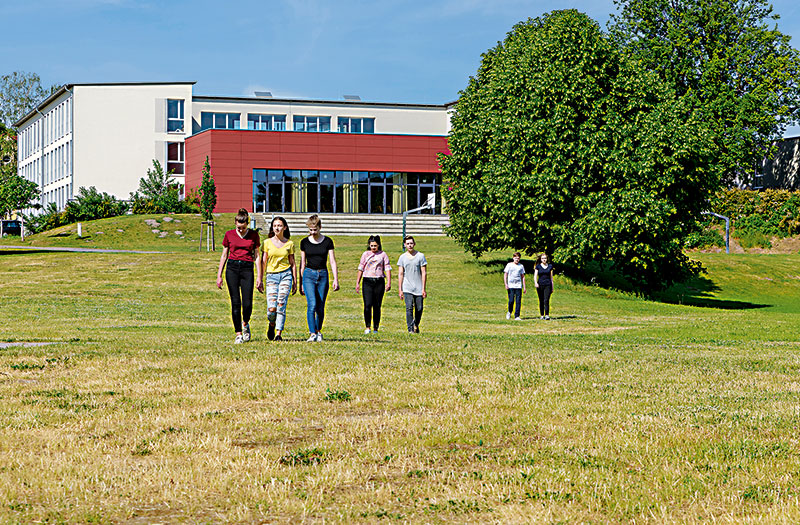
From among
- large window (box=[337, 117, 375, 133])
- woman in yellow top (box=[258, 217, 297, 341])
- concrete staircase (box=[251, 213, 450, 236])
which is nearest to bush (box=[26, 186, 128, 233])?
concrete staircase (box=[251, 213, 450, 236])

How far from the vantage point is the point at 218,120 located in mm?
79625

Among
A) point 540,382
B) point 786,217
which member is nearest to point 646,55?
point 786,217

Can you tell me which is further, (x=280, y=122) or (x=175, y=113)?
(x=280, y=122)

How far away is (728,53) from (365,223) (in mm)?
26578

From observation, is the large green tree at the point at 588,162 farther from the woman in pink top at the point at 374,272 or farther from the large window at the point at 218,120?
the large window at the point at 218,120

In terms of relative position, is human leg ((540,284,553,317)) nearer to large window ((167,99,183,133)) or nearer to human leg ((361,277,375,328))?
human leg ((361,277,375,328))

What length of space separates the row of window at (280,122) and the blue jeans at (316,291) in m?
66.6

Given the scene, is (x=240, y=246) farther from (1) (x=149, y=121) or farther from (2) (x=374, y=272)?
(1) (x=149, y=121)

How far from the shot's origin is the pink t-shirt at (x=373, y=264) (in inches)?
647

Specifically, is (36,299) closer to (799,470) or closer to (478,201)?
(478,201)

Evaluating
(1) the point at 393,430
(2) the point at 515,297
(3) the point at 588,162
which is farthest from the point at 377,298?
(3) the point at 588,162

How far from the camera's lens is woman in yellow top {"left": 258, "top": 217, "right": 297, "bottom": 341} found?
13250 mm

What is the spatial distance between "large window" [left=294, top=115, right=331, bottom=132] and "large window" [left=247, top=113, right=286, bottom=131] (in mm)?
1236

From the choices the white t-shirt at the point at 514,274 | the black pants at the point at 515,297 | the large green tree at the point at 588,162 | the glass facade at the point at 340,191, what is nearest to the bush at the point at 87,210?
the glass facade at the point at 340,191
